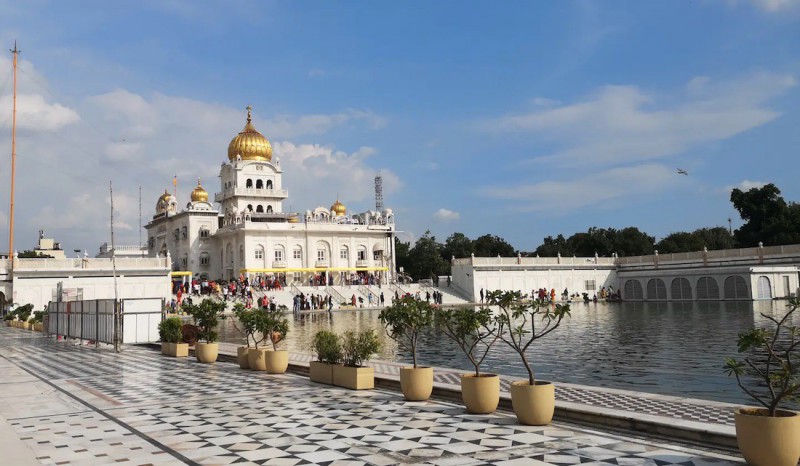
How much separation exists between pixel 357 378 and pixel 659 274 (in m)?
46.2

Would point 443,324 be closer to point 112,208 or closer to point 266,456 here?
point 266,456

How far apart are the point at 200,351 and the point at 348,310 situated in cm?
2882

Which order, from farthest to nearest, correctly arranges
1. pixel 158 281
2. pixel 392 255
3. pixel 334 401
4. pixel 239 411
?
pixel 392 255, pixel 158 281, pixel 334 401, pixel 239 411

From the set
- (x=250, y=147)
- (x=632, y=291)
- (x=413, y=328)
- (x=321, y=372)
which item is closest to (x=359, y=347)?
(x=321, y=372)

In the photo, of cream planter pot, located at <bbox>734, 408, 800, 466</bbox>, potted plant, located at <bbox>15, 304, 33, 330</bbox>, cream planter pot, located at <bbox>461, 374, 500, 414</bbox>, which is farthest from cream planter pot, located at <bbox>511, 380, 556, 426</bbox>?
potted plant, located at <bbox>15, 304, 33, 330</bbox>

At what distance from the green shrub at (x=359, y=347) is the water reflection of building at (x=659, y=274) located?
36686 mm

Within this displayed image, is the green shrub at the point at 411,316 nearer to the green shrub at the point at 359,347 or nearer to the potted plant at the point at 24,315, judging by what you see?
the green shrub at the point at 359,347

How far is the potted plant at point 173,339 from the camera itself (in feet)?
58.0

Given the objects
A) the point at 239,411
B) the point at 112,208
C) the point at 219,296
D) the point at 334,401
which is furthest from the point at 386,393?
the point at 219,296

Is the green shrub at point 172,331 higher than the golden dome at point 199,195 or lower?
lower

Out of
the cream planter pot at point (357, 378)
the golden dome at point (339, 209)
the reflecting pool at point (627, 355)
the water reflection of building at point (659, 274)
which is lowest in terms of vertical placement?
the reflecting pool at point (627, 355)

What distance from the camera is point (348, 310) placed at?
147ft

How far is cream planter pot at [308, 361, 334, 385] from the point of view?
1148 centimetres

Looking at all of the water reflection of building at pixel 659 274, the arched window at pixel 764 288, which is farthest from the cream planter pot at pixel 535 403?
the arched window at pixel 764 288
